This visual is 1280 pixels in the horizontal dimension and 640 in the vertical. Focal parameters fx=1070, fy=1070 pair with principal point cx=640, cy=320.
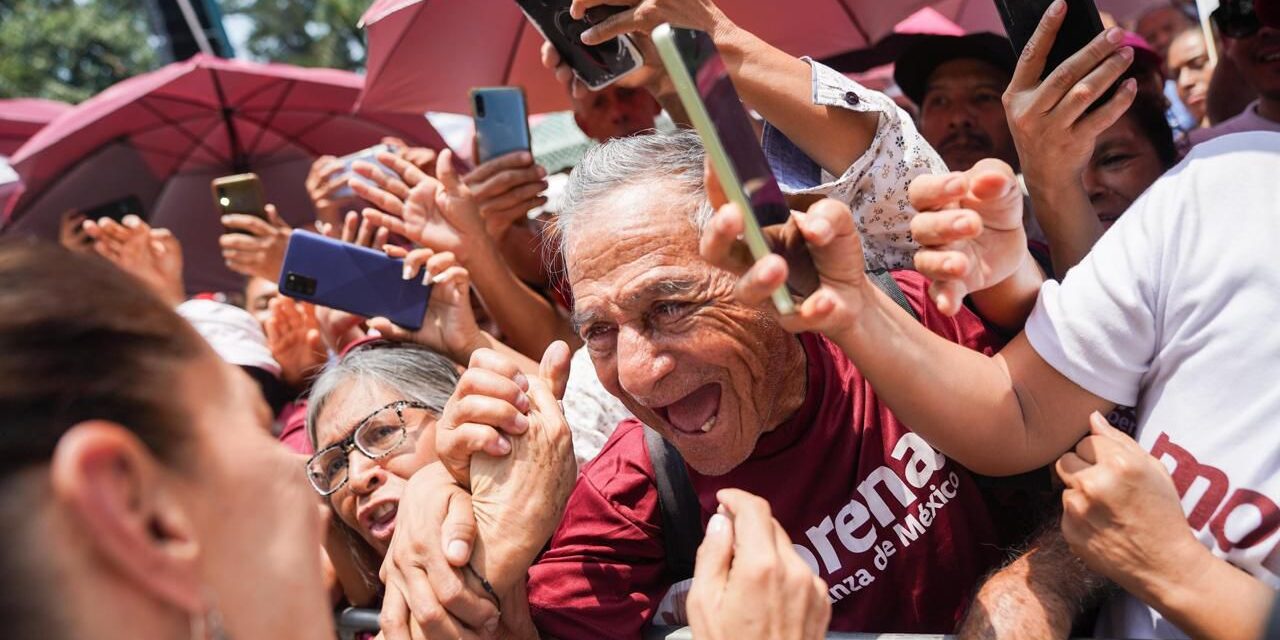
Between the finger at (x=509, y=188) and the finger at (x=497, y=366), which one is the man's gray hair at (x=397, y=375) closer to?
the finger at (x=509, y=188)

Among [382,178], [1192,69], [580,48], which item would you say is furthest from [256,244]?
[1192,69]

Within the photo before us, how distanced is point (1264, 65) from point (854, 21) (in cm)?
135

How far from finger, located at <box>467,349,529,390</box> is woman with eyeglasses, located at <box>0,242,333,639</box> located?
790mm

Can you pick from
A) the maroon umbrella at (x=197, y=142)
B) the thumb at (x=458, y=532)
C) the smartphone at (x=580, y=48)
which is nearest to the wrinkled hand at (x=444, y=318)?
the smartphone at (x=580, y=48)

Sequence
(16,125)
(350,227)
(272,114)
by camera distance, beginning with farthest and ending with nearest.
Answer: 1. (16,125)
2. (272,114)
3. (350,227)

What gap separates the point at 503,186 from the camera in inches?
118

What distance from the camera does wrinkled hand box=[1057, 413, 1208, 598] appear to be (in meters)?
1.49

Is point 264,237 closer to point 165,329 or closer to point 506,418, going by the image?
point 506,418

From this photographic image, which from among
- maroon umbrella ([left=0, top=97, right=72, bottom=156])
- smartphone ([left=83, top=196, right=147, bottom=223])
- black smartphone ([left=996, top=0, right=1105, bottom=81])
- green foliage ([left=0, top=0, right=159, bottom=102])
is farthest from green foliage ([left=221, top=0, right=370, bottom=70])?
black smartphone ([left=996, top=0, right=1105, bottom=81])

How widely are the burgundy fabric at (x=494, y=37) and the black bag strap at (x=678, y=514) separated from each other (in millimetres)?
1965

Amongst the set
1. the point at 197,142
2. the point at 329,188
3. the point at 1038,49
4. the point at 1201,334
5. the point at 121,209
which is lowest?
the point at 197,142

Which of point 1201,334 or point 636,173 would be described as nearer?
point 1201,334

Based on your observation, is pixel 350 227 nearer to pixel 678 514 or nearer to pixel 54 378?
pixel 678 514

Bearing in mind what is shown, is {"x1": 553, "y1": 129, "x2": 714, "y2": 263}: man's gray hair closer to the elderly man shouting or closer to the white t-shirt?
the elderly man shouting
